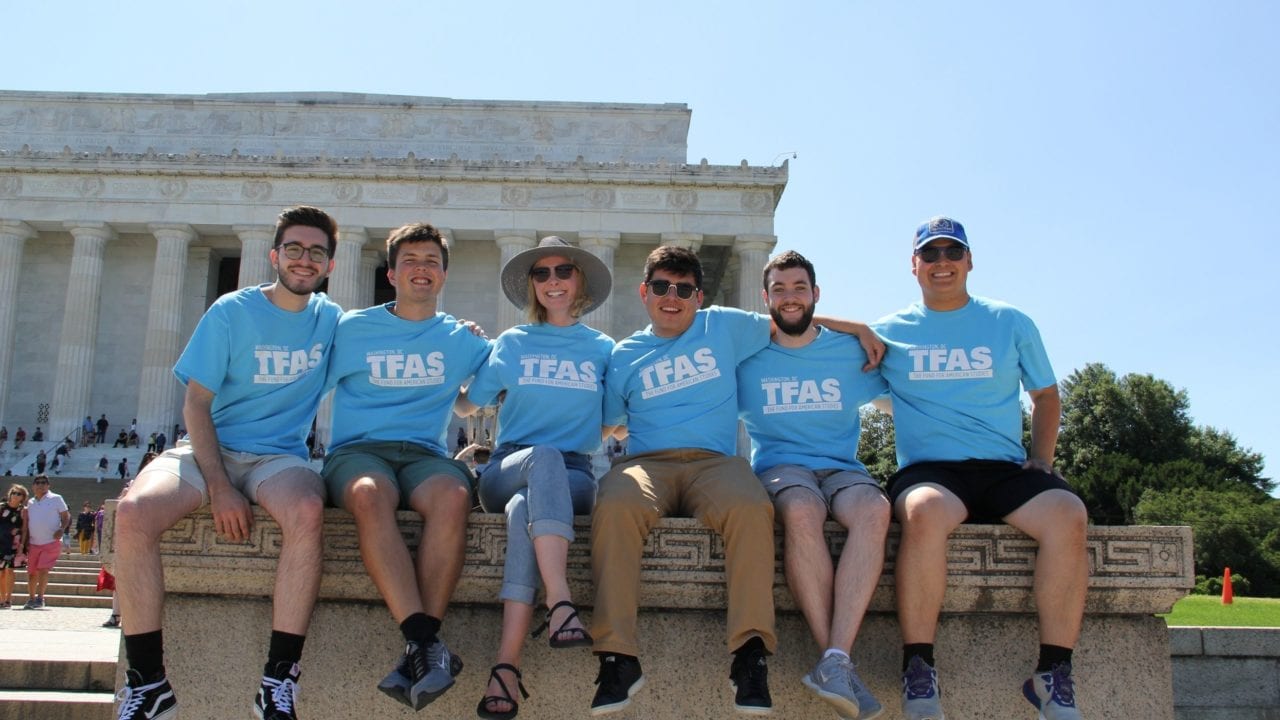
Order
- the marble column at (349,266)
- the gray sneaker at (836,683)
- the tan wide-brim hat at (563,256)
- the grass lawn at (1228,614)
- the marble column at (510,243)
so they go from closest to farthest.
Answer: the gray sneaker at (836,683) → the tan wide-brim hat at (563,256) → the grass lawn at (1228,614) → the marble column at (349,266) → the marble column at (510,243)

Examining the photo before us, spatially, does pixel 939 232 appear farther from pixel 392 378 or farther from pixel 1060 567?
pixel 392 378

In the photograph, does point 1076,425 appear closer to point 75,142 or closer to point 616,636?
point 75,142

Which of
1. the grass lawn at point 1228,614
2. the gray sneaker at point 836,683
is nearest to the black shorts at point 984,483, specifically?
the gray sneaker at point 836,683

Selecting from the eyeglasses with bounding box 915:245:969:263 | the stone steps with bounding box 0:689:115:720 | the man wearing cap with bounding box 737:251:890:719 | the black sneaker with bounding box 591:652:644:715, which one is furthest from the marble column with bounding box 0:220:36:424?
the eyeglasses with bounding box 915:245:969:263

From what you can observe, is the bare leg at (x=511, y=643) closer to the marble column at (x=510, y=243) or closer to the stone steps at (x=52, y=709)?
the stone steps at (x=52, y=709)

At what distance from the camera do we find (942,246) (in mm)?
5652

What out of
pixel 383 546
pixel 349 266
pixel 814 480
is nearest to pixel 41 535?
pixel 383 546

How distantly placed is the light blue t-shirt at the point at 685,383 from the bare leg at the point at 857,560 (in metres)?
0.87

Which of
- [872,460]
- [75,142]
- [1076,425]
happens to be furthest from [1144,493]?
[75,142]

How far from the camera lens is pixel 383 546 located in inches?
183

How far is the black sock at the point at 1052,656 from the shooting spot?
457cm

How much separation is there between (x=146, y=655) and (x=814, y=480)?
3288 millimetres

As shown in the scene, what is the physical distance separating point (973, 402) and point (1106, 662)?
146 centimetres

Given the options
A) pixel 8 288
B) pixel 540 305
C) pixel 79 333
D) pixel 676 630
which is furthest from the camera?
pixel 8 288
